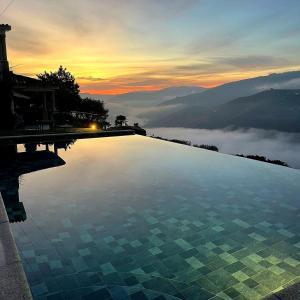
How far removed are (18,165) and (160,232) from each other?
9.34 metres

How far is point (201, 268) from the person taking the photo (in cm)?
550

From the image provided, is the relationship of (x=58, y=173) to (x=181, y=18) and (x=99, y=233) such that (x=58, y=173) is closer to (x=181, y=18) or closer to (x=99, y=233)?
(x=99, y=233)

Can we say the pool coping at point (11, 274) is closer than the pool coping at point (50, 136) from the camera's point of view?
Yes

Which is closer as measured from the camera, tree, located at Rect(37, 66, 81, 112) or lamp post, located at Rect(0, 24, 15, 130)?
lamp post, located at Rect(0, 24, 15, 130)

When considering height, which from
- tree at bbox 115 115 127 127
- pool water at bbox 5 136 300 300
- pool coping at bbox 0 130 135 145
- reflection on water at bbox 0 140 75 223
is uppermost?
tree at bbox 115 115 127 127

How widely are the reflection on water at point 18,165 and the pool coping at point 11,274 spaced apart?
339 centimetres

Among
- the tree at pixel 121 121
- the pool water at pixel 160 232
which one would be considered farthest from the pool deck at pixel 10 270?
the tree at pixel 121 121

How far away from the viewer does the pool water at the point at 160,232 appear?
5047 millimetres

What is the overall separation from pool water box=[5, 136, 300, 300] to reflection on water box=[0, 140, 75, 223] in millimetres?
320

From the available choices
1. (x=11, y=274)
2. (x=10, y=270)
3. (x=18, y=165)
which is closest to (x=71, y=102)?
(x=18, y=165)

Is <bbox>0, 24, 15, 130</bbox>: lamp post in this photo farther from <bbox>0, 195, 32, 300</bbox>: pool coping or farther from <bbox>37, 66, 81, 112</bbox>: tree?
<bbox>0, 195, 32, 300</bbox>: pool coping

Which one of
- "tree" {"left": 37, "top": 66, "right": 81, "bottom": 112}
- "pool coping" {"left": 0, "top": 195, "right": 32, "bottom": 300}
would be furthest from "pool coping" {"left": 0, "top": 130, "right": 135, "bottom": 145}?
"tree" {"left": 37, "top": 66, "right": 81, "bottom": 112}

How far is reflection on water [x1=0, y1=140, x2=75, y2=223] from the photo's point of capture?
878 centimetres

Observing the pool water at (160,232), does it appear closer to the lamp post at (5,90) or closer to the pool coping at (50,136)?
the pool coping at (50,136)
